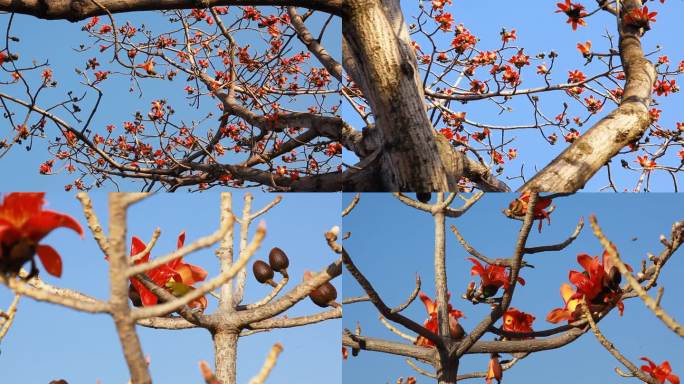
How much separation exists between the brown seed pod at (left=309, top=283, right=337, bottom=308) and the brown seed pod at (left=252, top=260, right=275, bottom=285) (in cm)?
12

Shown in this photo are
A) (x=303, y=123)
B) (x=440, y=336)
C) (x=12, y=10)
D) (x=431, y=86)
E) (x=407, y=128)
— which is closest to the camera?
(x=440, y=336)

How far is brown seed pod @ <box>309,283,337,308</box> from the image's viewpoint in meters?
1.59

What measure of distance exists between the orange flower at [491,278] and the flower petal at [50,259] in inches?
45.2

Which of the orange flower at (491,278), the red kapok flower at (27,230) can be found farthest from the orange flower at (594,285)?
the red kapok flower at (27,230)

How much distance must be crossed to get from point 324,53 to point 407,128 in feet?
4.85

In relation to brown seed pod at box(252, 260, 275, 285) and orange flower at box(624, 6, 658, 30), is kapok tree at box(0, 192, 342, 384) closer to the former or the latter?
brown seed pod at box(252, 260, 275, 285)

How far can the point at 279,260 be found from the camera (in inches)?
64.0

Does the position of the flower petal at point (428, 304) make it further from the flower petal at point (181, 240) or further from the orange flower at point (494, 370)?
the flower petal at point (181, 240)

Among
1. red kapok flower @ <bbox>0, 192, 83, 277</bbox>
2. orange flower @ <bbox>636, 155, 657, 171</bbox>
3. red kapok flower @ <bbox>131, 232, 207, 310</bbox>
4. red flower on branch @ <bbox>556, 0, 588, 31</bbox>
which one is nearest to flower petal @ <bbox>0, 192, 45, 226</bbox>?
red kapok flower @ <bbox>0, 192, 83, 277</bbox>

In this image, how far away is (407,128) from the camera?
6.77 ft

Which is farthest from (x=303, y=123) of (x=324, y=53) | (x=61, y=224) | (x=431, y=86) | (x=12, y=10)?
(x=61, y=224)

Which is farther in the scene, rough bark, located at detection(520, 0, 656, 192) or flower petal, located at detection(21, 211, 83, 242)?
rough bark, located at detection(520, 0, 656, 192)

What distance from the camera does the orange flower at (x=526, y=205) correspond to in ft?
5.74

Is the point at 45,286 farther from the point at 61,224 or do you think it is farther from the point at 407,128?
the point at 407,128
